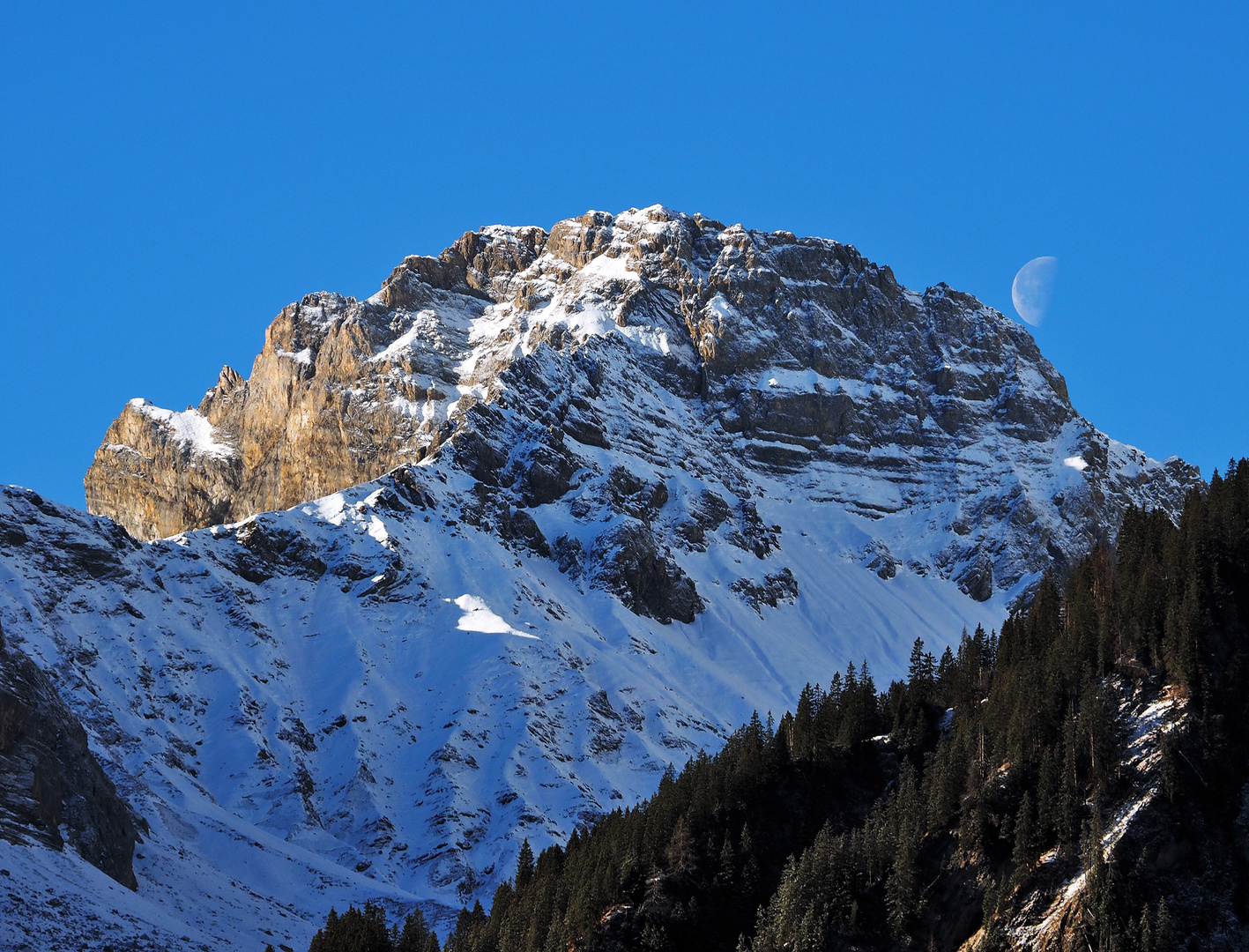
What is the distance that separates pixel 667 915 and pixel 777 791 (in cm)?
1426

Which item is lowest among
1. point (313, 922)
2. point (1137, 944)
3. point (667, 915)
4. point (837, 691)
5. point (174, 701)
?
point (1137, 944)

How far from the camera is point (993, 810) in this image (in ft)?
318

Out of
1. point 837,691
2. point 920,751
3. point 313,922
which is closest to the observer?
point 920,751

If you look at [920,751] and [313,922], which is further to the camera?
[313,922]

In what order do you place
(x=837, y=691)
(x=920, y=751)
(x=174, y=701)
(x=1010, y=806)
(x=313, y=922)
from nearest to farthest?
(x=1010, y=806) → (x=920, y=751) → (x=837, y=691) → (x=313, y=922) → (x=174, y=701)

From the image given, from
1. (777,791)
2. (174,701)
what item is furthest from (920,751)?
(174,701)

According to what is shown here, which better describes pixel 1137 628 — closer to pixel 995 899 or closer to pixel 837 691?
pixel 995 899

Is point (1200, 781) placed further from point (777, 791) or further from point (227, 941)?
point (227, 941)

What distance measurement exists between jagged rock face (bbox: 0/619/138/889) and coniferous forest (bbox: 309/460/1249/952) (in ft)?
89.8

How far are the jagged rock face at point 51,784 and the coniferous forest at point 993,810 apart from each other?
89.8 feet

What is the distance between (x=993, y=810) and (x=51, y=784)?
3459 inches

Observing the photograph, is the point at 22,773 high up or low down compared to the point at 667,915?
up

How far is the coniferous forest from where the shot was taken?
87.4 metres

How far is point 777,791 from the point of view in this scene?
118 metres
